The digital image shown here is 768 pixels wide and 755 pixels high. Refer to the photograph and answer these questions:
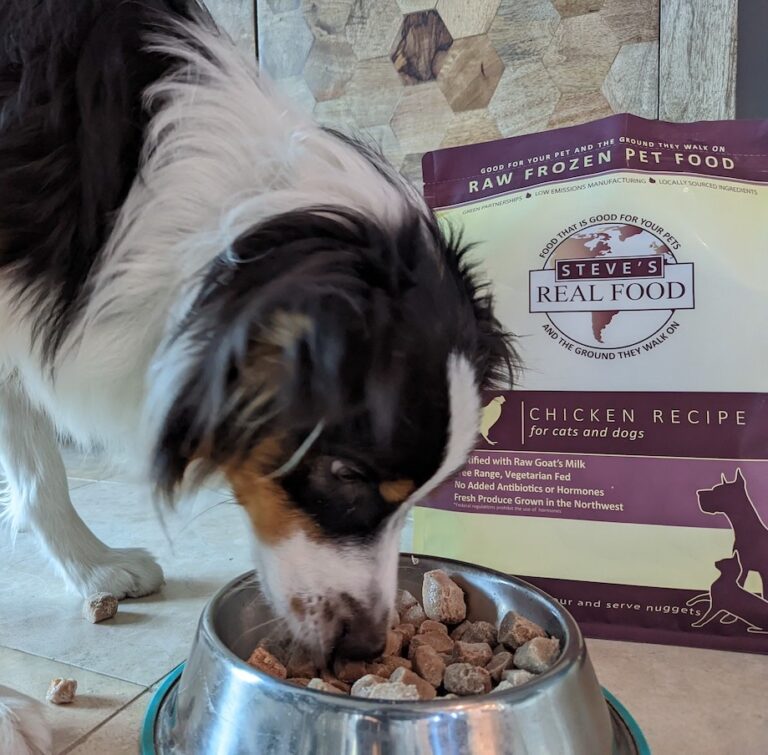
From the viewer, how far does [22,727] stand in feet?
2.58

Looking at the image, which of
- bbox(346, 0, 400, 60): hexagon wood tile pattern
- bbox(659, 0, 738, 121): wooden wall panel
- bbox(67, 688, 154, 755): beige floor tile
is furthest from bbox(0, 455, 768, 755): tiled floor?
bbox(346, 0, 400, 60): hexagon wood tile pattern

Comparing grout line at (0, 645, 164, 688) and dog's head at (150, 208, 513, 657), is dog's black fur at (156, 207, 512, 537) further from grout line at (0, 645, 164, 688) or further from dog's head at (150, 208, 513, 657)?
grout line at (0, 645, 164, 688)

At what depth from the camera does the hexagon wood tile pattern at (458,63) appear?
1.97 meters

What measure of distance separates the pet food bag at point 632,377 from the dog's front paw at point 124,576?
1.65 ft

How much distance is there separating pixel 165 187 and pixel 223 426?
28cm

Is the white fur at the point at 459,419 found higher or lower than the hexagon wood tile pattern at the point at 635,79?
lower

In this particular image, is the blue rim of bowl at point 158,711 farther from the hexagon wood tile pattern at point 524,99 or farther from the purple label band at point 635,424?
the hexagon wood tile pattern at point 524,99

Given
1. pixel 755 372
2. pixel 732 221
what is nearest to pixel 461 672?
pixel 755 372

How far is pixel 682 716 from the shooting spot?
90 centimetres

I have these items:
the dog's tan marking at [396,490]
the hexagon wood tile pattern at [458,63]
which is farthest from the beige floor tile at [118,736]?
the hexagon wood tile pattern at [458,63]

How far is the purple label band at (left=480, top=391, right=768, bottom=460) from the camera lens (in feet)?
3.42

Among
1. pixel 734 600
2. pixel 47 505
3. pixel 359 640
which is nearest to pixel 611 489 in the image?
pixel 734 600

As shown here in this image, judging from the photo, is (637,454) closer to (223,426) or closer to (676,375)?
(676,375)

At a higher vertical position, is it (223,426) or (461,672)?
(223,426)
